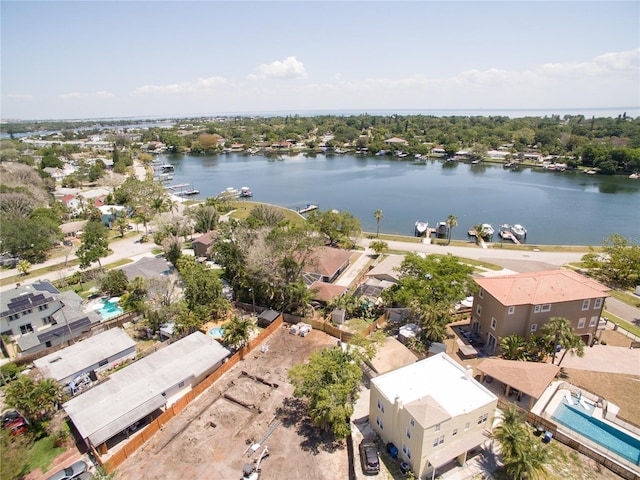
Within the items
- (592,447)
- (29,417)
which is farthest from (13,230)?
(592,447)

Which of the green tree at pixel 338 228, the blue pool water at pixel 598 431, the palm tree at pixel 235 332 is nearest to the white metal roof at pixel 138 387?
the palm tree at pixel 235 332

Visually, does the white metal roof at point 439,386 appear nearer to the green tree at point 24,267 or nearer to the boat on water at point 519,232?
the green tree at point 24,267

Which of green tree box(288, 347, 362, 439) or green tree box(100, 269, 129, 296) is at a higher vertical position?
green tree box(288, 347, 362, 439)

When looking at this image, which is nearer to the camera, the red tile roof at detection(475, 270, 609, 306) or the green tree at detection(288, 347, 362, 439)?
the green tree at detection(288, 347, 362, 439)

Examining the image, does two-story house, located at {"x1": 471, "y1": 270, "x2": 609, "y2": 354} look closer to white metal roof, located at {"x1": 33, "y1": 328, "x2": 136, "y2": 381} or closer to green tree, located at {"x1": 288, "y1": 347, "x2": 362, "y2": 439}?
green tree, located at {"x1": 288, "y1": 347, "x2": 362, "y2": 439}

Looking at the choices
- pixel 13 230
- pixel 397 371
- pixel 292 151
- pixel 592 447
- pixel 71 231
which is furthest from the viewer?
pixel 292 151

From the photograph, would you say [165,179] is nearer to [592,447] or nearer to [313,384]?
[313,384]

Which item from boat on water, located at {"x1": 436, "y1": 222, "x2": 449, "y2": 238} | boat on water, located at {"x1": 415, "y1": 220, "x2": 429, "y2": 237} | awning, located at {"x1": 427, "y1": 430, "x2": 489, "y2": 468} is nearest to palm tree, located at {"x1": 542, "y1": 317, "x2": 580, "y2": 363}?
awning, located at {"x1": 427, "y1": 430, "x2": 489, "y2": 468}
